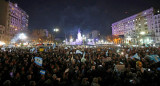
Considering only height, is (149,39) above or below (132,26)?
below

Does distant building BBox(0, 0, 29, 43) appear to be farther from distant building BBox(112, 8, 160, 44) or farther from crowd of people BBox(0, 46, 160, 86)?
distant building BBox(112, 8, 160, 44)

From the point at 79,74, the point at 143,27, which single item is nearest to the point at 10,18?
the point at 79,74

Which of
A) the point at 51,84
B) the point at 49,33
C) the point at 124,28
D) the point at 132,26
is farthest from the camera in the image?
the point at 49,33

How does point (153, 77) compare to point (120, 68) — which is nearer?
point (153, 77)

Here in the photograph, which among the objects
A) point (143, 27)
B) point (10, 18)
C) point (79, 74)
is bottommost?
point (79, 74)

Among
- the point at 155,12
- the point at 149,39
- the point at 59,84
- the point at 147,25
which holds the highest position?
the point at 155,12

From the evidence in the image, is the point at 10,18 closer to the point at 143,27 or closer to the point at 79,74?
the point at 79,74

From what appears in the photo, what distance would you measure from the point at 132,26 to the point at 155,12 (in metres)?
27.3

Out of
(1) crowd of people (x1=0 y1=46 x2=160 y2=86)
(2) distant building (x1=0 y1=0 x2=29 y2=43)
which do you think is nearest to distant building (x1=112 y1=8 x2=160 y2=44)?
(1) crowd of people (x1=0 y1=46 x2=160 y2=86)

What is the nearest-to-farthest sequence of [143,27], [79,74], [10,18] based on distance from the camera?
1. [79,74]
2. [10,18]
3. [143,27]

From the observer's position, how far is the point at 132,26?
100500 millimetres

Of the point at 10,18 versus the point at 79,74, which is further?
the point at 10,18

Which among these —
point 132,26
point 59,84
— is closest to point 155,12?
point 132,26

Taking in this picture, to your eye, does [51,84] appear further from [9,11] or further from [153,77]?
[9,11]
